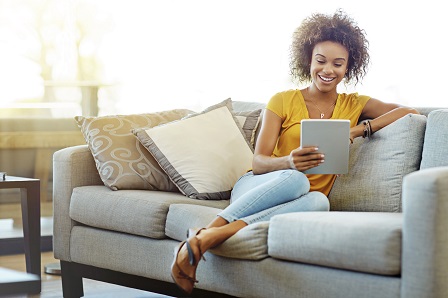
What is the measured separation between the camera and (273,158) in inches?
120

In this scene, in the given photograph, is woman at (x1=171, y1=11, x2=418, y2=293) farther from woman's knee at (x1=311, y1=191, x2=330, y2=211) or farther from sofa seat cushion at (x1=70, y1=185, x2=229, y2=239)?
sofa seat cushion at (x1=70, y1=185, x2=229, y2=239)

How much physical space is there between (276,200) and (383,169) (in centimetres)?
45

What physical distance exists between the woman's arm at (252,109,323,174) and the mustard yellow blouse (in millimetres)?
29

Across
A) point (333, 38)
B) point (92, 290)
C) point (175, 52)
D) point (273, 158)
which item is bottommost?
point (92, 290)

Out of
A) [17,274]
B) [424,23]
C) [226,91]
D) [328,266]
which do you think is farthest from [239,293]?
[424,23]

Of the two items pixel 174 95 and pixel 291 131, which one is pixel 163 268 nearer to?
pixel 291 131

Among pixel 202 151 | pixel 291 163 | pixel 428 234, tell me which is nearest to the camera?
pixel 428 234

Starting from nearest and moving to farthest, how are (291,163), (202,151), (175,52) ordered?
(291,163), (202,151), (175,52)

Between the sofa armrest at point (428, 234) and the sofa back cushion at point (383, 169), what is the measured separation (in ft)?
2.19

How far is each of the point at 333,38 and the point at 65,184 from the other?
1277 millimetres

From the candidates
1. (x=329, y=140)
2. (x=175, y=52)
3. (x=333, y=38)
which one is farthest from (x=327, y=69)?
(x=175, y=52)

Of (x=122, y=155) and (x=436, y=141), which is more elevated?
(x=436, y=141)

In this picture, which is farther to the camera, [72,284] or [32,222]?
[32,222]

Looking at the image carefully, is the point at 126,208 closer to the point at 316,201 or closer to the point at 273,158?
the point at 273,158
